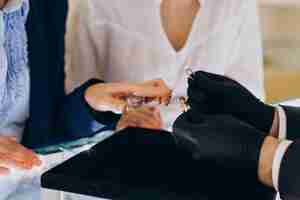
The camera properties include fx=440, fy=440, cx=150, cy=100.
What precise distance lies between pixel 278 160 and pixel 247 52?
21.1 inches

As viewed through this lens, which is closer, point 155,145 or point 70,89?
point 155,145

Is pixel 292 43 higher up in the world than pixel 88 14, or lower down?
lower down

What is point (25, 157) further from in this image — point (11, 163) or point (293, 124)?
point (293, 124)

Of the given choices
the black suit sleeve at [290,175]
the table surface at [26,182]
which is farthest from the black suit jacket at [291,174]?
the table surface at [26,182]

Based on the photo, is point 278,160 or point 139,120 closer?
point 278,160

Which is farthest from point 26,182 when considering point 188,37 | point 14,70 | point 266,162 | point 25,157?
point 188,37

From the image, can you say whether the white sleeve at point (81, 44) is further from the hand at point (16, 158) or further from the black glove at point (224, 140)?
the black glove at point (224, 140)

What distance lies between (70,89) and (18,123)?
13 centimetres

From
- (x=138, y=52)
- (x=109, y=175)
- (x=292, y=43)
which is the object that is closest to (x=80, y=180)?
(x=109, y=175)

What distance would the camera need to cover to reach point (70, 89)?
87 centimetres

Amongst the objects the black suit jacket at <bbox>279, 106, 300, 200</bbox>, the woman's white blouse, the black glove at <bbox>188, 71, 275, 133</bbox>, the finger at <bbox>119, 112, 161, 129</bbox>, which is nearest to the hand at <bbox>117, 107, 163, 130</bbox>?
the finger at <bbox>119, 112, 161, 129</bbox>

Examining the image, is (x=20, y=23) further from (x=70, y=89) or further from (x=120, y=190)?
(x=120, y=190)

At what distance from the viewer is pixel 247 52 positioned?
934mm

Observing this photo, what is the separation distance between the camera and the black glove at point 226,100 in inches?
20.0
